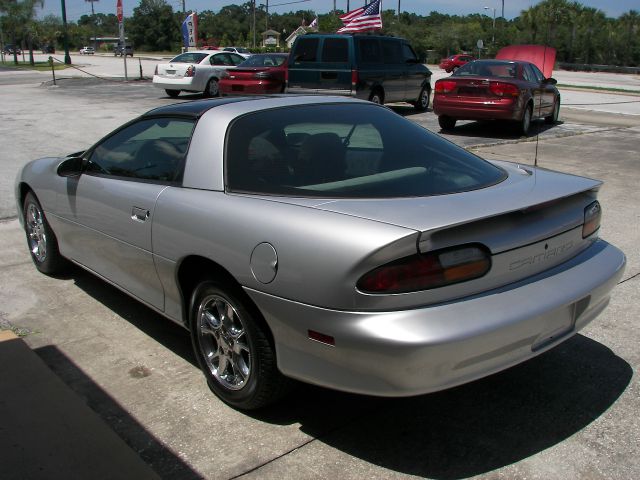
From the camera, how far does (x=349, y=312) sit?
2650mm

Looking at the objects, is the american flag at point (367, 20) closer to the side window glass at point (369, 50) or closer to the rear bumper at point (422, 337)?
the side window glass at point (369, 50)

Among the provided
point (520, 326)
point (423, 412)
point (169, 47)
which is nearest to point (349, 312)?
point (520, 326)

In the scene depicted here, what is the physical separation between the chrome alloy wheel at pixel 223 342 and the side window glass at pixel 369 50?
509 inches

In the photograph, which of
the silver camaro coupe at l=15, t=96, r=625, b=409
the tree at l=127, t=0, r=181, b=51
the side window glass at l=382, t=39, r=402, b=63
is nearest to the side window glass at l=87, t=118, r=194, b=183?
the silver camaro coupe at l=15, t=96, r=625, b=409

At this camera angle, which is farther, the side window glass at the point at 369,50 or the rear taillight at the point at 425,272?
the side window glass at the point at 369,50

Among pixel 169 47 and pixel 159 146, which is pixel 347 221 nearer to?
pixel 159 146

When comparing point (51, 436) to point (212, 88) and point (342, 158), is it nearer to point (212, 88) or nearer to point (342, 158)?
point (342, 158)

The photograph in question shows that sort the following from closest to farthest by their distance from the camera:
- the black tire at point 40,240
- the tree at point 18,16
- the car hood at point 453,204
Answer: the car hood at point 453,204 → the black tire at point 40,240 → the tree at point 18,16

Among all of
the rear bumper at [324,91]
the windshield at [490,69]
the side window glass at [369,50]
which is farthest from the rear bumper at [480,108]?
the side window glass at [369,50]

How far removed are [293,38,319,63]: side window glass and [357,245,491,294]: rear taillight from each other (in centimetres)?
1327

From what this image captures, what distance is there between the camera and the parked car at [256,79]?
57.5 feet

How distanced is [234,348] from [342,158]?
3.69 feet

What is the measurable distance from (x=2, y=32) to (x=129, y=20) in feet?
187

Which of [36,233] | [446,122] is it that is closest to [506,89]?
[446,122]
